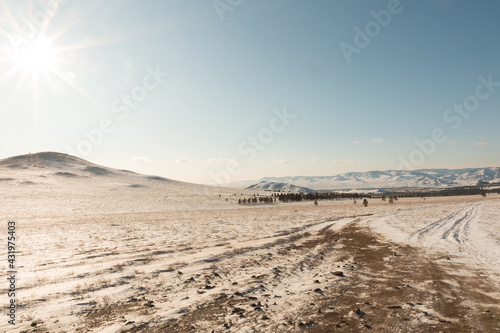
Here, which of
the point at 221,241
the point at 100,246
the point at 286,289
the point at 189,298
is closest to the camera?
the point at 189,298

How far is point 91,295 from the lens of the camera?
22.2ft

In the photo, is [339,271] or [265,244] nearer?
[339,271]

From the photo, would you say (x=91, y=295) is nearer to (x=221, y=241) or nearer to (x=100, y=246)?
(x=100, y=246)

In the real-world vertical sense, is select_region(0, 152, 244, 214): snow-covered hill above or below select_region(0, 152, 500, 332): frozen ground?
above

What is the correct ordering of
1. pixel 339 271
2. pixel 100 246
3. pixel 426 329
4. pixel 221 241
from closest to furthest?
pixel 426 329 → pixel 339 271 → pixel 100 246 → pixel 221 241

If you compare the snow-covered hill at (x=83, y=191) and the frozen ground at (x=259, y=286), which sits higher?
the snow-covered hill at (x=83, y=191)

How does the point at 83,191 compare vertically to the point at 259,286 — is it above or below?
above

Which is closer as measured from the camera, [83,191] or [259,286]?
[259,286]

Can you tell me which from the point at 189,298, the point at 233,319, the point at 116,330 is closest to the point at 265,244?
the point at 189,298

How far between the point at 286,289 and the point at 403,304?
290cm

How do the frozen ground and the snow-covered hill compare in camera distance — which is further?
the snow-covered hill

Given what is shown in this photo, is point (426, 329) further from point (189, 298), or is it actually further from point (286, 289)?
point (189, 298)

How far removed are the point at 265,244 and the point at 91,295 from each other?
878 centimetres

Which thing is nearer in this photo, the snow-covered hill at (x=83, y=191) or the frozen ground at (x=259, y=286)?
the frozen ground at (x=259, y=286)
